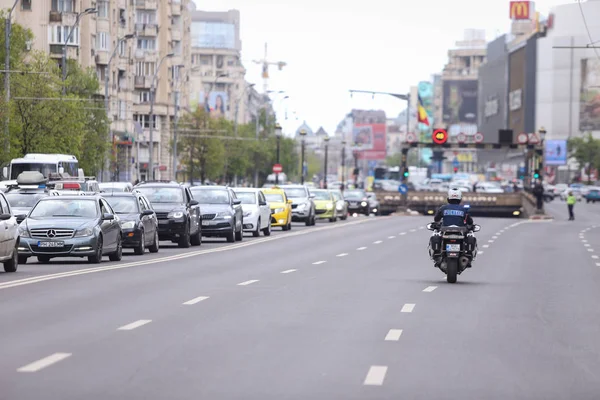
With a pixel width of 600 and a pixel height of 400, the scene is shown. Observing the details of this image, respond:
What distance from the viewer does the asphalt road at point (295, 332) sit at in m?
10.8

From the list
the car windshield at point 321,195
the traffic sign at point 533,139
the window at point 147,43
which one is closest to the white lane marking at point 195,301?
the car windshield at point 321,195

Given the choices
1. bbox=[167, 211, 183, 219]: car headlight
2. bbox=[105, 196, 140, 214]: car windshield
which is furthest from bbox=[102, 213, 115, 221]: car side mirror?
bbox=[167, 211, 183, 219]: car headlight

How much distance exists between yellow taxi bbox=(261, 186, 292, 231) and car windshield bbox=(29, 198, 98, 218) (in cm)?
2440

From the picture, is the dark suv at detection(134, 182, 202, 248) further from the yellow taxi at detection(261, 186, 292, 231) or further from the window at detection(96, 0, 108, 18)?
the window at detection(96, 0, 108, 18)

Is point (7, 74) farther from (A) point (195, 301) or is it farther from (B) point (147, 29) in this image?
(B) point (147, 29)

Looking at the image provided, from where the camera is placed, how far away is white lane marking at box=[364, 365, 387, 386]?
432 inches

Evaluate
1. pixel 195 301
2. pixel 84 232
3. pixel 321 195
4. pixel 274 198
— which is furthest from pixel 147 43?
pixel 195 301

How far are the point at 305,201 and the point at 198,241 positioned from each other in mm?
21353

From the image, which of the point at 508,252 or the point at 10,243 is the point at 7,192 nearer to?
the point at 10,243

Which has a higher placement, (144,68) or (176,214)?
(144,68)

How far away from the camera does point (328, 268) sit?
93.4 feet

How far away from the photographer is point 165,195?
39938 millimetres

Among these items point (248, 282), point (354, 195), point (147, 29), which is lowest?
point (354, 195)

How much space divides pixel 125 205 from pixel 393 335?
20501mm
